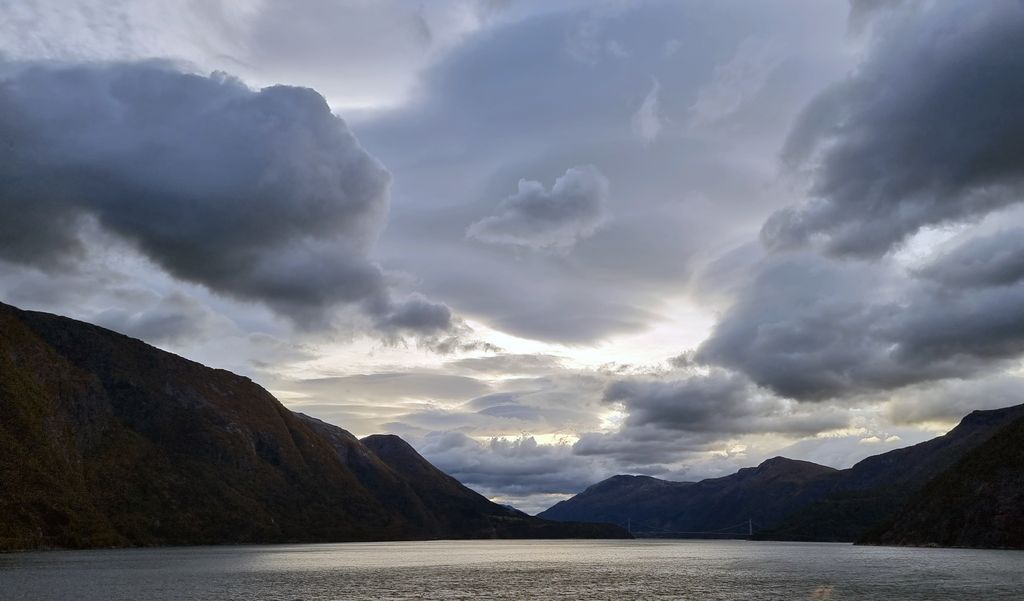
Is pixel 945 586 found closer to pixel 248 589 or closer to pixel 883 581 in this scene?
pixel 883 581

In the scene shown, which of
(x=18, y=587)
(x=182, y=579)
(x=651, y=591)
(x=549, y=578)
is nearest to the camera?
(x=18, y=587)

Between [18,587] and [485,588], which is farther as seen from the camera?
[485,588]

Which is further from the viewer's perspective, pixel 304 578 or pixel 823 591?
pixel 304 578

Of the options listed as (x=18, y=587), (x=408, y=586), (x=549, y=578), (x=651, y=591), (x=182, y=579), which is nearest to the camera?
(x=18, y=587)

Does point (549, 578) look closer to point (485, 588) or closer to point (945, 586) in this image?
point (485, 588)

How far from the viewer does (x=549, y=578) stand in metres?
169

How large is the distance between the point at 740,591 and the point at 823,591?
43.0 ft

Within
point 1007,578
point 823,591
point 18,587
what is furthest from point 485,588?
point 1007,578

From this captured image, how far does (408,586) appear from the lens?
5517 inches

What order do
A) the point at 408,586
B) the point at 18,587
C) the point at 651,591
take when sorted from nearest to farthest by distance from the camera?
1. the point at 18,587
2. the point at 651,591
3. the point at 408,586

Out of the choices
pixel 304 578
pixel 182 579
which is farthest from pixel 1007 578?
pixel 182 579

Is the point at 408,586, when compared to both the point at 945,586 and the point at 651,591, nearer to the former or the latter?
the point at 651,591

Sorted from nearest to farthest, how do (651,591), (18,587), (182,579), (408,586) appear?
(18,587) → (651,591) → (408,586) → (182,579)

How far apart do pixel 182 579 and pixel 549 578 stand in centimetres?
7480
